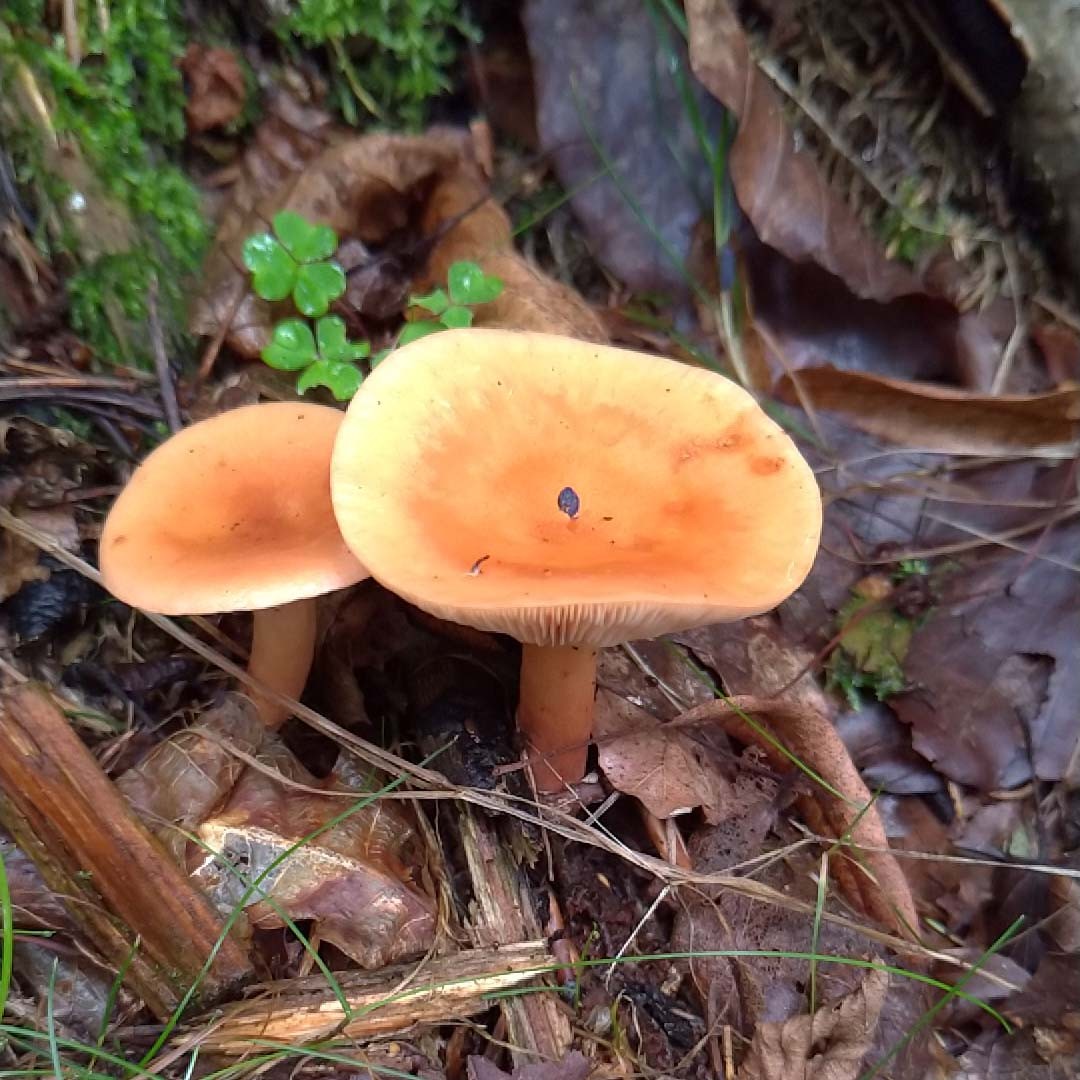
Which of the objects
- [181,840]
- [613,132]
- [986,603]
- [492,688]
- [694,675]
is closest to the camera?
[181,840]

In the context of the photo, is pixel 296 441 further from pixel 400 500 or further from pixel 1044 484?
pixel 1044 484

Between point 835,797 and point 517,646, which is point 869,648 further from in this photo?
point 517,646

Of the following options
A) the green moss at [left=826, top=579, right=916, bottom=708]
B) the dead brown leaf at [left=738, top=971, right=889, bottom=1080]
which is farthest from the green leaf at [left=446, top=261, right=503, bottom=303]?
the dead brown leaf at [left=738, top=971, right=889, bottom=1080]

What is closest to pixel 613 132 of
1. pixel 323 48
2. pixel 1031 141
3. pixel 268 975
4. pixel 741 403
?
pixel 323 48

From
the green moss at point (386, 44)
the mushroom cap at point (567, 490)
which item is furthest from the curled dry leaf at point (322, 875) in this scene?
the green moss at point (386, 44)

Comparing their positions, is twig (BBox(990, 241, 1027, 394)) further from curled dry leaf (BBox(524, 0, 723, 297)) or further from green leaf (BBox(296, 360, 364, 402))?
green leaf (BBox(296, 360, 364, 402))

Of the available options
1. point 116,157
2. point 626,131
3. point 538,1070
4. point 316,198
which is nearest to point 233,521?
point 116,157
